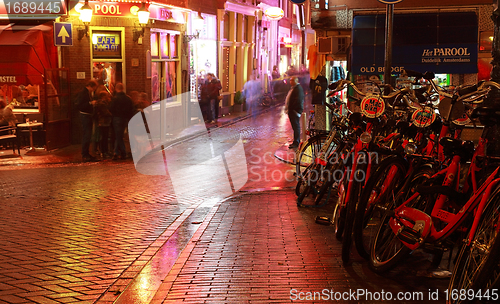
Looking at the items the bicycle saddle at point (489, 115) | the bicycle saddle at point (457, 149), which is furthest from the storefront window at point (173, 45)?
the bicycle saddle at point (489, 115)

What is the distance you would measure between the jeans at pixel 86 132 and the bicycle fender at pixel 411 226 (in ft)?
35.1

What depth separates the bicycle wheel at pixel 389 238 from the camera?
17.1 ft

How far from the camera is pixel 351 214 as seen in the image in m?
5.68

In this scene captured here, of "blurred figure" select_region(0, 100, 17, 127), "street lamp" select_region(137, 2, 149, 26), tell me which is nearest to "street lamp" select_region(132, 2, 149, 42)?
"street lamp" select_region(137, 2, 149, 26)

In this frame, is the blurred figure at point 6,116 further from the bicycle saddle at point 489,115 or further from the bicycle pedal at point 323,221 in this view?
the bicycle saddle at point 489,115

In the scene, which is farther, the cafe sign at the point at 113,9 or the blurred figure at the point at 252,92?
the blurred figure at the point at 252,92

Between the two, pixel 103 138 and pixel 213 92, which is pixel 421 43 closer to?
pixel 103 138

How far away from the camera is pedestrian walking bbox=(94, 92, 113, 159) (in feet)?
49.2

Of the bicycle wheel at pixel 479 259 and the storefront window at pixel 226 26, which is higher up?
the storefront window at pixel 226 26

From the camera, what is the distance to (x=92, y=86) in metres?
15.0

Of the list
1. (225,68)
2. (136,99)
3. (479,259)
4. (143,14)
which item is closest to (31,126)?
(136,99)

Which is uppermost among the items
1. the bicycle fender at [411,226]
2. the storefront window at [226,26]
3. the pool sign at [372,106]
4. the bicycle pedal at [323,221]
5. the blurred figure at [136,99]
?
the storefront window at [226,26]

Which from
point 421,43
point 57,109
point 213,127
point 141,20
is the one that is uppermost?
point 141,20

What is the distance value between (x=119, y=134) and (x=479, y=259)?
38.0ft
